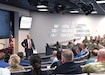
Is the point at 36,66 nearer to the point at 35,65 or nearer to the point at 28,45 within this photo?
the point at 35,65

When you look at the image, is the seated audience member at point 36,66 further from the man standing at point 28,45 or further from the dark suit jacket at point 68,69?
the man standing at point 28,45

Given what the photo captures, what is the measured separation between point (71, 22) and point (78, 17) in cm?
70

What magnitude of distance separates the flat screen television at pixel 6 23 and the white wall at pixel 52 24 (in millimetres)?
3248

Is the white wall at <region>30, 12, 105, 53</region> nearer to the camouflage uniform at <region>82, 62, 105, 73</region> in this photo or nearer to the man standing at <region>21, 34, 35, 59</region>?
the man standing at <region>21, 34, 35, 59</region>

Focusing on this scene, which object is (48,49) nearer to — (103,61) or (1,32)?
(1,32)

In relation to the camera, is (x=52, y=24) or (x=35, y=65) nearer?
(x=35, y=65)

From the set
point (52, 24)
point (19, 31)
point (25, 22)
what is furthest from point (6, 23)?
point (52, 24)

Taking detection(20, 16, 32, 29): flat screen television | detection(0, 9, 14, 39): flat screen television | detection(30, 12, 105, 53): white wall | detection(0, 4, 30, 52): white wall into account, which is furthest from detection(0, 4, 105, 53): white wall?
detection(0, 9, 14, 39): flat screen television

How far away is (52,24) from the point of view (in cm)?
1766

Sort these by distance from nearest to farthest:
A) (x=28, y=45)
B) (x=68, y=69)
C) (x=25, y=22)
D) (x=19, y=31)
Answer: (x=68, y=69)
(x=28, y=45)
(x=19, y=31)
(x=25, y=22)

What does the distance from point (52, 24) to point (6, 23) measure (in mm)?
5374

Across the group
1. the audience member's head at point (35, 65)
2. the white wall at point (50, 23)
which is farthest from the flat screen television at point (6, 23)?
the audience member's head at point (35, 65)

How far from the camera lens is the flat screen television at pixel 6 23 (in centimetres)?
1234

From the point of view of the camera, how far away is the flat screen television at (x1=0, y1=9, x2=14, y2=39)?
12.3m
